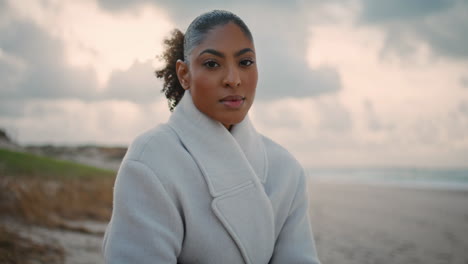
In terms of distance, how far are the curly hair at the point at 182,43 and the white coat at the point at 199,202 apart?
0.84ft

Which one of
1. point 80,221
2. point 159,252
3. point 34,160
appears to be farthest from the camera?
point 34,160

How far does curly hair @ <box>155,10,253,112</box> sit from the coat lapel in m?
0.26

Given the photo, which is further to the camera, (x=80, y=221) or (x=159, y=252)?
(x=80, y=221)

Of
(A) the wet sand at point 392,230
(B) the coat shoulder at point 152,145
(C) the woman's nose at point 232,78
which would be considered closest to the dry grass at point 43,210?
(B) the coat shoulder at point 152,145

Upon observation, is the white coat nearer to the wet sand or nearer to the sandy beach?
the sandy beach

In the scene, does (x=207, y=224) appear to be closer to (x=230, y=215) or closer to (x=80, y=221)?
(x=230, y=215)

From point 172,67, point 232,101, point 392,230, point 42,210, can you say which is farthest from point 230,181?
point 392,230

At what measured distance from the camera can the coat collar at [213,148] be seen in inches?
67.1

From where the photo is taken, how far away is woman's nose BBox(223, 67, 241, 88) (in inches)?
65.2

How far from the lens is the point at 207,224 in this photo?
165 cm

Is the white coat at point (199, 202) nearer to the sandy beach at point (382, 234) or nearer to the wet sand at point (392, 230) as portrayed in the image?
the sandy beach at point (382, 234)

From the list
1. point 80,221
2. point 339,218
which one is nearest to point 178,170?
point 80,221

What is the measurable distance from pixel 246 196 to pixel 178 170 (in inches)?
12.6

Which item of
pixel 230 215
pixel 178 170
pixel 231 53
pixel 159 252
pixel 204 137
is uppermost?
pixel 231 53
